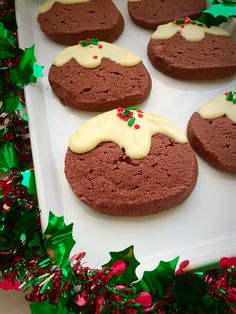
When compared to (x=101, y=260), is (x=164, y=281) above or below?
above

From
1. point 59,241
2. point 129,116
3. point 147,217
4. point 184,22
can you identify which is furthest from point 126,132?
point 184,22

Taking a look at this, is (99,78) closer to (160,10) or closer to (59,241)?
(160,10)

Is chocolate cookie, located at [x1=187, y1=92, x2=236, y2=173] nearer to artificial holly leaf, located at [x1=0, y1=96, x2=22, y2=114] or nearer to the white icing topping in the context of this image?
the white icing topping

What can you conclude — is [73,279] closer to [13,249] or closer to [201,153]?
[13,249]

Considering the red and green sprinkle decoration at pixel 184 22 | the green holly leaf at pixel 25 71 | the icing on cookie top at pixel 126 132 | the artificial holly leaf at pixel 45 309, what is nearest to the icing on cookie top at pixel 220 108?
the icing on cookie top at pixel 126 132

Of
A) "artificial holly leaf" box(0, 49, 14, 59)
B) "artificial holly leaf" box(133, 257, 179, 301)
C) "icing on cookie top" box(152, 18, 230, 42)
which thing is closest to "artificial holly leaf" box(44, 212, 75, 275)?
"artificial holly leaf" box(133, 257, 179, 301)

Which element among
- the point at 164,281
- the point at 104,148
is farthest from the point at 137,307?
the point at 104,148
